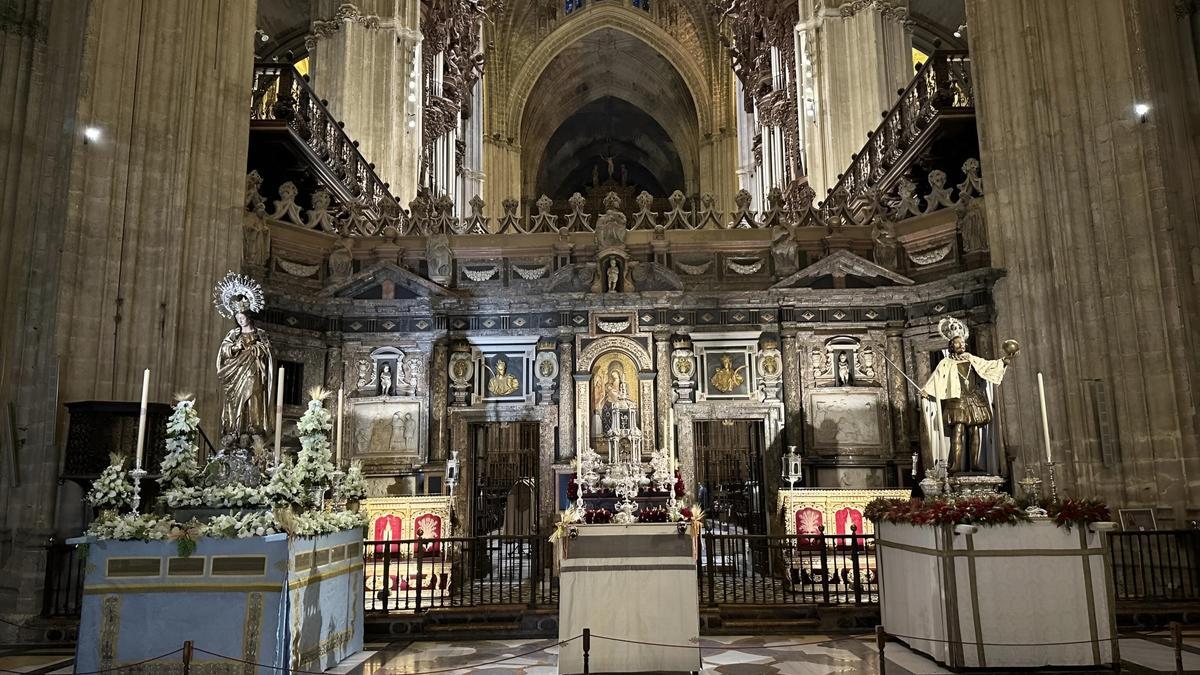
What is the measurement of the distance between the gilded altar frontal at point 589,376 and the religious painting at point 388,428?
0.06m

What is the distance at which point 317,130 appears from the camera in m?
16.3

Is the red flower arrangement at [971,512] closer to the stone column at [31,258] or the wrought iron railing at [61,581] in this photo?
the wrought iron railing at [61,581]

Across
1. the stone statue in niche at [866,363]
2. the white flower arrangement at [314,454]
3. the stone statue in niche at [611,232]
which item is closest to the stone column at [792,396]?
the stone statue in niche at [866,363]

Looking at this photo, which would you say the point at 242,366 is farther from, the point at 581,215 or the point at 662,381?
the point at 581,215

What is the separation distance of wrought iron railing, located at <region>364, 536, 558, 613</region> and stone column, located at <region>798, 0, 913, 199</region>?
1306 centimetres

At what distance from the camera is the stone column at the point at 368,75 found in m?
20.4

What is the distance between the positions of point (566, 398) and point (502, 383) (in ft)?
→ 3.80

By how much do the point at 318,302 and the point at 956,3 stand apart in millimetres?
23914

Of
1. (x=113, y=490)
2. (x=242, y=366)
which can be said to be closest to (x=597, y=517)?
(x=242, y=366)

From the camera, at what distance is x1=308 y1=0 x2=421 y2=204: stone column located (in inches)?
803

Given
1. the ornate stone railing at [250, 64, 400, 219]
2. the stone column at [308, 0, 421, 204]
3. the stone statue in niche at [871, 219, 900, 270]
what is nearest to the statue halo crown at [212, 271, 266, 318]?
the ornate stone railing at [250, 64, 400, 219]

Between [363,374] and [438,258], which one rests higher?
[438,258]

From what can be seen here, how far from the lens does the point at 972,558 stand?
21.6 feet

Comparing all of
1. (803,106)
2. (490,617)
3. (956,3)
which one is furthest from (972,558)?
(956,3)
